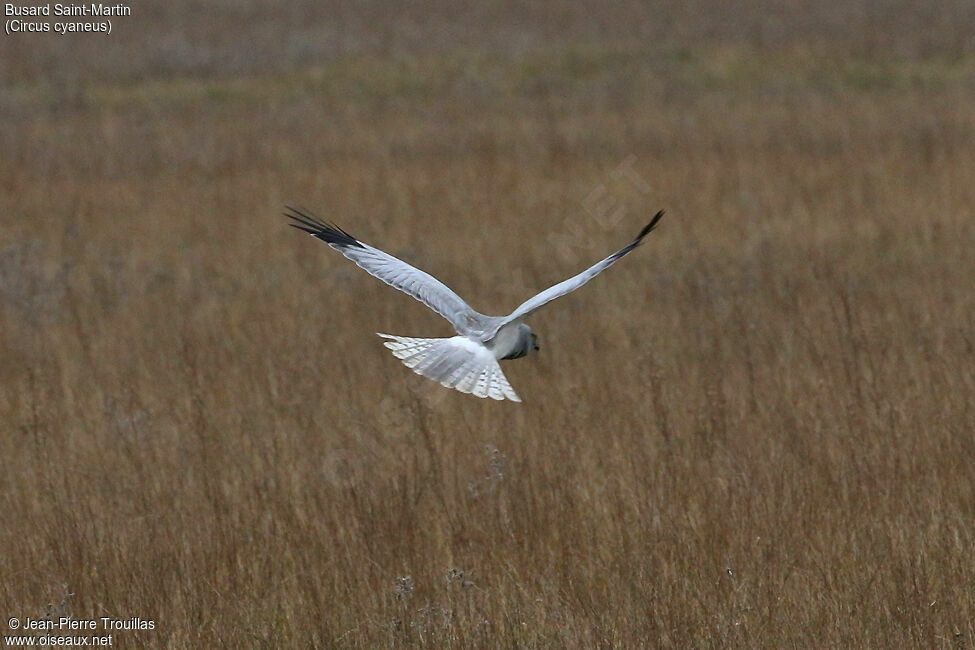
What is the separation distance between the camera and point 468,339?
14.9 feet

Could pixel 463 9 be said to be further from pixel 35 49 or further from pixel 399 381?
pixel 399 381

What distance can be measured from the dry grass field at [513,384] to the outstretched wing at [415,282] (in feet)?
1.79

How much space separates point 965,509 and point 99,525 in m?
3.38

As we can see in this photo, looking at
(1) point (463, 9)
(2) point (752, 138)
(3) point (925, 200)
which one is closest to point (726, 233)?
(3) point (925, 200)

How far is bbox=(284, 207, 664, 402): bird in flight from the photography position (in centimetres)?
409

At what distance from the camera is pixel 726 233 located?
1000 cm

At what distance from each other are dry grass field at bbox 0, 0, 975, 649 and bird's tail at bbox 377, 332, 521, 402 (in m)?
0.55

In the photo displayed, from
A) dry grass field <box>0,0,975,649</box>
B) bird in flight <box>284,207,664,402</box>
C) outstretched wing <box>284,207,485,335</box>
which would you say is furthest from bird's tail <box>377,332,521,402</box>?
dry grass field <box>0,0,975,649</box>

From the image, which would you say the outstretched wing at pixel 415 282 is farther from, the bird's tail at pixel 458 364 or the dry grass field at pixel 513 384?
the dry grass field at pixel 513 384

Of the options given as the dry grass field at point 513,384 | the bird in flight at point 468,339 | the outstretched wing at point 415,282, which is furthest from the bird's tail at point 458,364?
the dry grass field at point 513,384

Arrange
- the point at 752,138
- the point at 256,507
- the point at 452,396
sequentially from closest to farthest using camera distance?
the point at 256,507 → the point at 452,396 → the point at 752,138

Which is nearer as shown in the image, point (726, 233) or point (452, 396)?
point (452, 396)

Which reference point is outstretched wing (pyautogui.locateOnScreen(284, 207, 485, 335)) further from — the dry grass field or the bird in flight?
the dry grass field

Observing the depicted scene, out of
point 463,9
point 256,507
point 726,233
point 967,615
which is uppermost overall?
point 463,9
